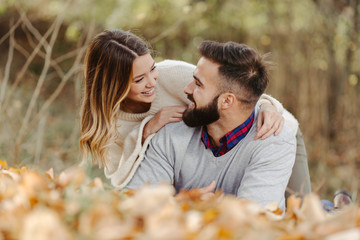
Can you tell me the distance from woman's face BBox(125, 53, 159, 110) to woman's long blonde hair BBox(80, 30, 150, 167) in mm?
34

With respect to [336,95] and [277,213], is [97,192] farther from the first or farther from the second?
[336,95]

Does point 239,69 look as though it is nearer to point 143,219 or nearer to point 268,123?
point 268,123

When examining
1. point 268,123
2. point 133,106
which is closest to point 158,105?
point 133,106

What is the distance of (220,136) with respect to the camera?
2.34m

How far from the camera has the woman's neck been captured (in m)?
2.73

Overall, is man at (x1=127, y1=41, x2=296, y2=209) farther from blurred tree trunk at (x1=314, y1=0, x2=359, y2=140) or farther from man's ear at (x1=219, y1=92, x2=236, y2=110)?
blurred tree trunk at (x1=314, y1=0, x2=359, y2=140)

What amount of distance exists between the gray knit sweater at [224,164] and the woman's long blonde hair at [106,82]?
1.06ft

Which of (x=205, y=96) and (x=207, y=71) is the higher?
(x=207, y=71)

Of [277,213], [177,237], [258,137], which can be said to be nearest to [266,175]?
[258,137]

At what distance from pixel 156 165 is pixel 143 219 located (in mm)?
1441

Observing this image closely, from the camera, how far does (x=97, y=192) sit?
115cm

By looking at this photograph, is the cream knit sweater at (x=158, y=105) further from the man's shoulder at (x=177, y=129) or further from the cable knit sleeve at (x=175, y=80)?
the man's shoulder at (x=177, y=129)

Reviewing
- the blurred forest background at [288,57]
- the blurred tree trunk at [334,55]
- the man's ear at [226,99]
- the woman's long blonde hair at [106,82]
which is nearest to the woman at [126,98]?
the woman's long blonde hair at [106,82]

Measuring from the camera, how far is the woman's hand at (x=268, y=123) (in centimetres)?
222
